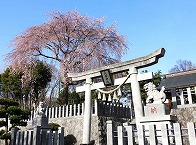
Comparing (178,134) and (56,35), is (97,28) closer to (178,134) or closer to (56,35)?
(56,35)

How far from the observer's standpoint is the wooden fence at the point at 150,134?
364cm

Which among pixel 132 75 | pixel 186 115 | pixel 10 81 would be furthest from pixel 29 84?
pixel 186 115

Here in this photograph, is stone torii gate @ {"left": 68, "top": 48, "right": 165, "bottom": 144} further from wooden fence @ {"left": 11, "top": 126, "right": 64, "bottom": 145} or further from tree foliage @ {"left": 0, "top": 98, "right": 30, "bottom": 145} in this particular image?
→ tree foliage @ {"left": 0, "top": 98, "right": 30, "bottom": 145}

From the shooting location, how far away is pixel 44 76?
17.5 metres

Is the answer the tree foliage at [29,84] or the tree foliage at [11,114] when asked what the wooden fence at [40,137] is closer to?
the tree foliage at [11,114]

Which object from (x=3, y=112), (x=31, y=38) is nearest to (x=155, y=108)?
(x=3, y=112)

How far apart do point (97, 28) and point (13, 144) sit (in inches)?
416

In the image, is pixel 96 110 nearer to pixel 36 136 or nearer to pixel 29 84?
pixel 36 136

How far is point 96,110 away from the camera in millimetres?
9133

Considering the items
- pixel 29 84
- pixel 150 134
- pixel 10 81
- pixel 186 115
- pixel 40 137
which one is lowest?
pixel 40 137

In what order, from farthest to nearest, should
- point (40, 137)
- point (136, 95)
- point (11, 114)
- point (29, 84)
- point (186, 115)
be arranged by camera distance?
point (29, 84), point (11, 114), point (186, 115), point (136, 95), point (40, 137)

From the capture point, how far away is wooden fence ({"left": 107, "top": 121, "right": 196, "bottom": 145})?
3.64m

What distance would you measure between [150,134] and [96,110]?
525cm

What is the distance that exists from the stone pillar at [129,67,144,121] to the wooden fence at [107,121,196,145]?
2.33 meters
